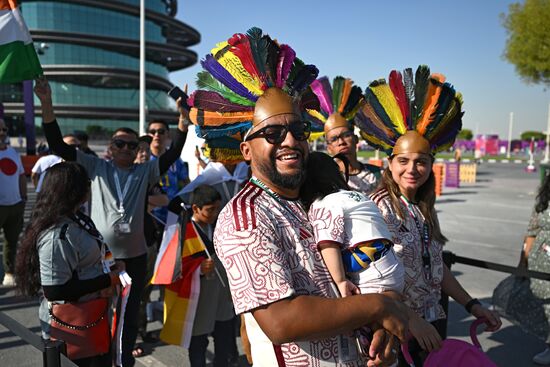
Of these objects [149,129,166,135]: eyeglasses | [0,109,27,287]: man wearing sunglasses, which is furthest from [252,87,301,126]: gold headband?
[0,109,27,287]: man wearing sunglasses

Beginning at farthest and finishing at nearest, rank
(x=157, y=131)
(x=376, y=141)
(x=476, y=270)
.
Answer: (x=476, y=270), (x=157, y=131), (x=376, y=141)

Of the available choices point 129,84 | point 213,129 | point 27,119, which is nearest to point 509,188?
point 27,119

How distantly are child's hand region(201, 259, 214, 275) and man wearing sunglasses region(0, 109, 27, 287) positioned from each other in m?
3.45

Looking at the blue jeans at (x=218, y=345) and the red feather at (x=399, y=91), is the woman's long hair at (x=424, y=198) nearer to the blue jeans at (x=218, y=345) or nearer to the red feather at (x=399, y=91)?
the red feather at (x=399, y=91)

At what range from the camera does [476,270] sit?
21.4 feet

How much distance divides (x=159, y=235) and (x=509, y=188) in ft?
57.5

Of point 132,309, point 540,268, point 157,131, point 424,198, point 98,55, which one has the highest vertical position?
point 98,55

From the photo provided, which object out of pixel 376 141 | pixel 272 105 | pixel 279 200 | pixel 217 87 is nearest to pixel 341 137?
pixel 376 141

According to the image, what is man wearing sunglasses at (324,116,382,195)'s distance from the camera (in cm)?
392

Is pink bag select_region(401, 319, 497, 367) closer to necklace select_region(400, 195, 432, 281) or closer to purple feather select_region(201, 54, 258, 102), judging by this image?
necklace select_region(400, 195, 432, 281)

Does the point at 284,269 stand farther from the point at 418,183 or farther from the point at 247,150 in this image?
the point at 418,183

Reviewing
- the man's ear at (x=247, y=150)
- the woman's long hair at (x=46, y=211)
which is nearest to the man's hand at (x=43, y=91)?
the woman's long hair at (x=46, y=211)

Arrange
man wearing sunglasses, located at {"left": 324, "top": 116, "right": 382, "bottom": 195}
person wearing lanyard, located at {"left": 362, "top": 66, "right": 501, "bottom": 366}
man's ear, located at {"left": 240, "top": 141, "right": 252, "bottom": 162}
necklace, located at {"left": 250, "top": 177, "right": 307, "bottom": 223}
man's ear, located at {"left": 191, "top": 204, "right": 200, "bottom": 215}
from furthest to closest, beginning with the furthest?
man wearing sunglasses, located at {"left": 324, "top": 116, "right": 382, "bottom": 195}, man's ear, located at {"left": 191, "top": 204, "right": 200, "bottom": 215}, person wearing lanyard, located at {"left": 362, "top": 66, "right": 501, "bottom": 366}, man's ear, located at {"left": 240, "top": 141, "right": 252, "bottom": 162}, necklace, located at {"left": 250, "top": 177, "right": 307, "bottom": 223}

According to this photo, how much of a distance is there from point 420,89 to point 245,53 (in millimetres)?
1218
